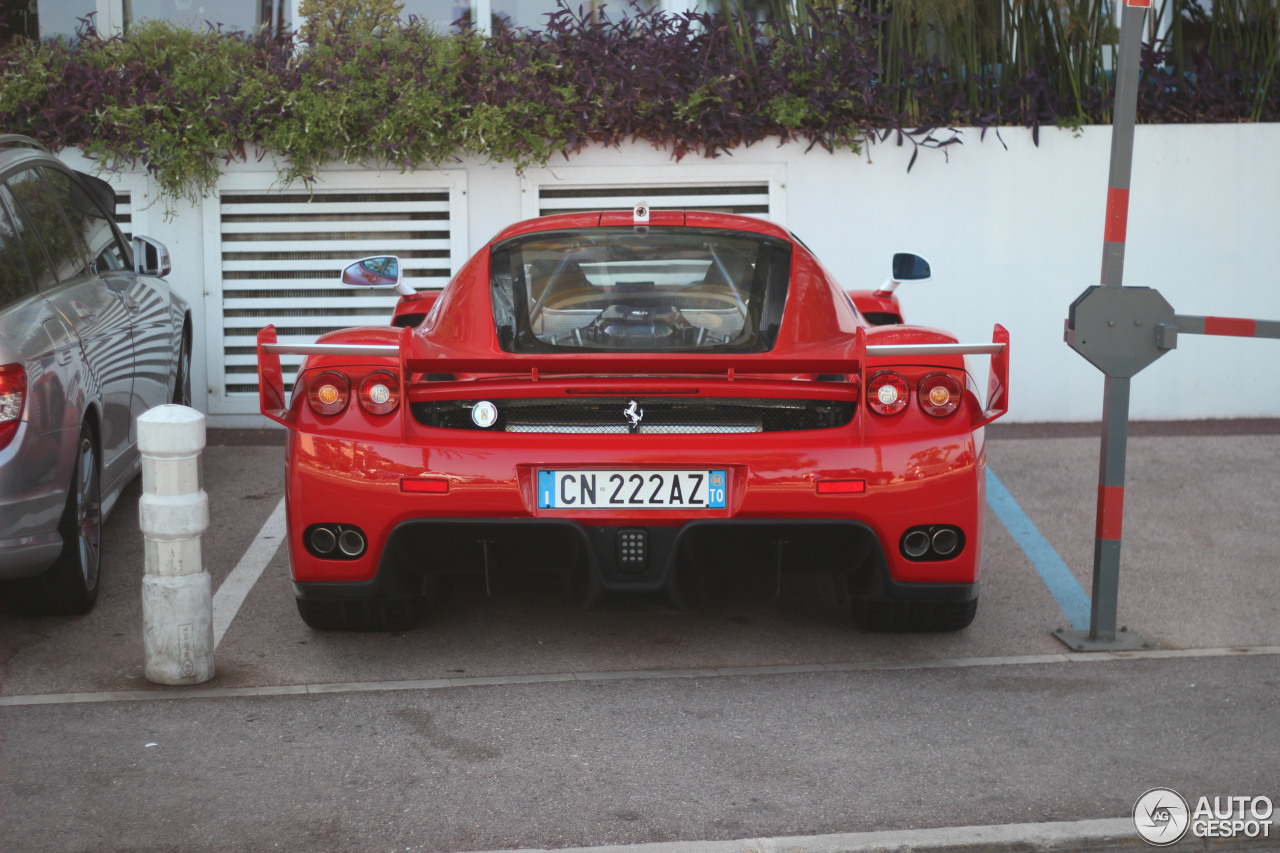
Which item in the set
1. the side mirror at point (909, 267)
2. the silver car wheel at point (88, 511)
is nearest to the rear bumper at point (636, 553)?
the silver car wheel at point (88, 511)

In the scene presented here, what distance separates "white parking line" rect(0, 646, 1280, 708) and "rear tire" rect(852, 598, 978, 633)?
134mm

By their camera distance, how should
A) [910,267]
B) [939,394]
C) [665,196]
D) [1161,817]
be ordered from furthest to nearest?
[665,196], [910,267], [939,394], [1161,817]

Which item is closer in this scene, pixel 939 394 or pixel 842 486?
pixel 842 486

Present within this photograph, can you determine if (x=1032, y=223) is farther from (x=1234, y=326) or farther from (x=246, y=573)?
(x=246, y=573)

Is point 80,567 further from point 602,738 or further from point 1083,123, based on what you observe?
point 1083,123

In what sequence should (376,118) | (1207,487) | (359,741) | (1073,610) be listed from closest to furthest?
(359,741) → (1073,610) → (1207,487) → (376,118)

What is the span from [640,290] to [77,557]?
2.18 m

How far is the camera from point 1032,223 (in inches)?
352

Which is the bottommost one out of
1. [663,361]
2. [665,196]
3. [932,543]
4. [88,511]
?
[88,511]

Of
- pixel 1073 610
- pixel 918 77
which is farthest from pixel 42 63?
pixel 1073 610

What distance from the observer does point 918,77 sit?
9000 mm

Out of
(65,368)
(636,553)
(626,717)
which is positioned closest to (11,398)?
(65,368)

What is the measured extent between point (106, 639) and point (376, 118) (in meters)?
4.25

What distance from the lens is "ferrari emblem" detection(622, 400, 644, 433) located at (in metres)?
4.38
